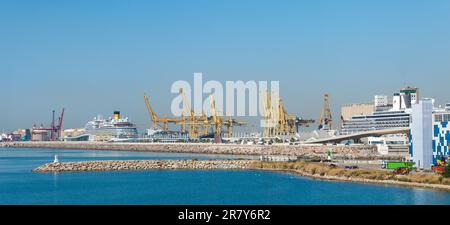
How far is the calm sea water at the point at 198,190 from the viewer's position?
2159 cm

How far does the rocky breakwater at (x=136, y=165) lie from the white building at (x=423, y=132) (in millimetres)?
11277

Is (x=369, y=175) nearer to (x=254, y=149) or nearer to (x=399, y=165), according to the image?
(x=399, y=165)

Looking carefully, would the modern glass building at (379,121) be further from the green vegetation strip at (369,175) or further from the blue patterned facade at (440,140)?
the blue patterned facade at (440,140)

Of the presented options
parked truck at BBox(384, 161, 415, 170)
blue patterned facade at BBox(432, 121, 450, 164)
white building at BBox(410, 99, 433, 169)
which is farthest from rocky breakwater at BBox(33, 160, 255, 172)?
blue patterned facade at BBox(432, 121, 450, 164)

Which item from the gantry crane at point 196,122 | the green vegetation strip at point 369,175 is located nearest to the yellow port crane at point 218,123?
the gantry crane at point 196,122

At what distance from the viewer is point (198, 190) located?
993 inches

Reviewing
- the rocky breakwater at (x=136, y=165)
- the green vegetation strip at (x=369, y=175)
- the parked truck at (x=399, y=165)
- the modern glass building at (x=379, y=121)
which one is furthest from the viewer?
the modern glass building at (x=379, y=121)

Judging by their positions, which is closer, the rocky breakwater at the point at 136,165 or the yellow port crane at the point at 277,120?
the rocky breakwater at the point at 136,165

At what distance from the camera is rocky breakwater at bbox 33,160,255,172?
3659 centimetres

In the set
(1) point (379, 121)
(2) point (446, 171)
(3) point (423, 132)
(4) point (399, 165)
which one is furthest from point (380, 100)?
(2) point (446, 171)

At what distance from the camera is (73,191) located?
82.8ft

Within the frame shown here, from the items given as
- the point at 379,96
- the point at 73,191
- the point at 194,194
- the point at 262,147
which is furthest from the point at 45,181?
the point at 379,96

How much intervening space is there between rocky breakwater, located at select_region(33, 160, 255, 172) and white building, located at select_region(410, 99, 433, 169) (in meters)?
11.3
